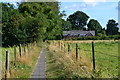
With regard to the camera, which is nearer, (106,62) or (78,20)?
(106,62)

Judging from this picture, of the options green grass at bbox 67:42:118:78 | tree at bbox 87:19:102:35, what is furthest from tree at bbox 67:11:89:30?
green grass at bbox 67:42:118:78

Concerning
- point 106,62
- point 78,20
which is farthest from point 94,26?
point 106,62

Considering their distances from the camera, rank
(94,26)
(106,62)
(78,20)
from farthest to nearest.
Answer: (78,20) → (94,26) → (106,62)

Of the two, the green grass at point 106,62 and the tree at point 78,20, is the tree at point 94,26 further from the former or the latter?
the green grass at point 106,62

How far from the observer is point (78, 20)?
115250 millimetres

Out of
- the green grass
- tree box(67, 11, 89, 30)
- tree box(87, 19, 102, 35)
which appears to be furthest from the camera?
tree box(67, 11, 89, 30)

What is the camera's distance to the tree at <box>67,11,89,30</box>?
11344 centimetres

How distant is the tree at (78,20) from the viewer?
372 ft

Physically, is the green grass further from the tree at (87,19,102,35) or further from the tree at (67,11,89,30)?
the tree at (67,11,89,30)

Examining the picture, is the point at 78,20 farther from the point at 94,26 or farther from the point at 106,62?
the point at 106,62

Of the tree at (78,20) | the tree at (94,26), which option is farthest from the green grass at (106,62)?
the tree at (78,20)

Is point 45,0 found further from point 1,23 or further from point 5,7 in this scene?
point 1,23

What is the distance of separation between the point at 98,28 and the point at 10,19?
62.0 m

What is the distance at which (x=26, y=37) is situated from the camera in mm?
47031
